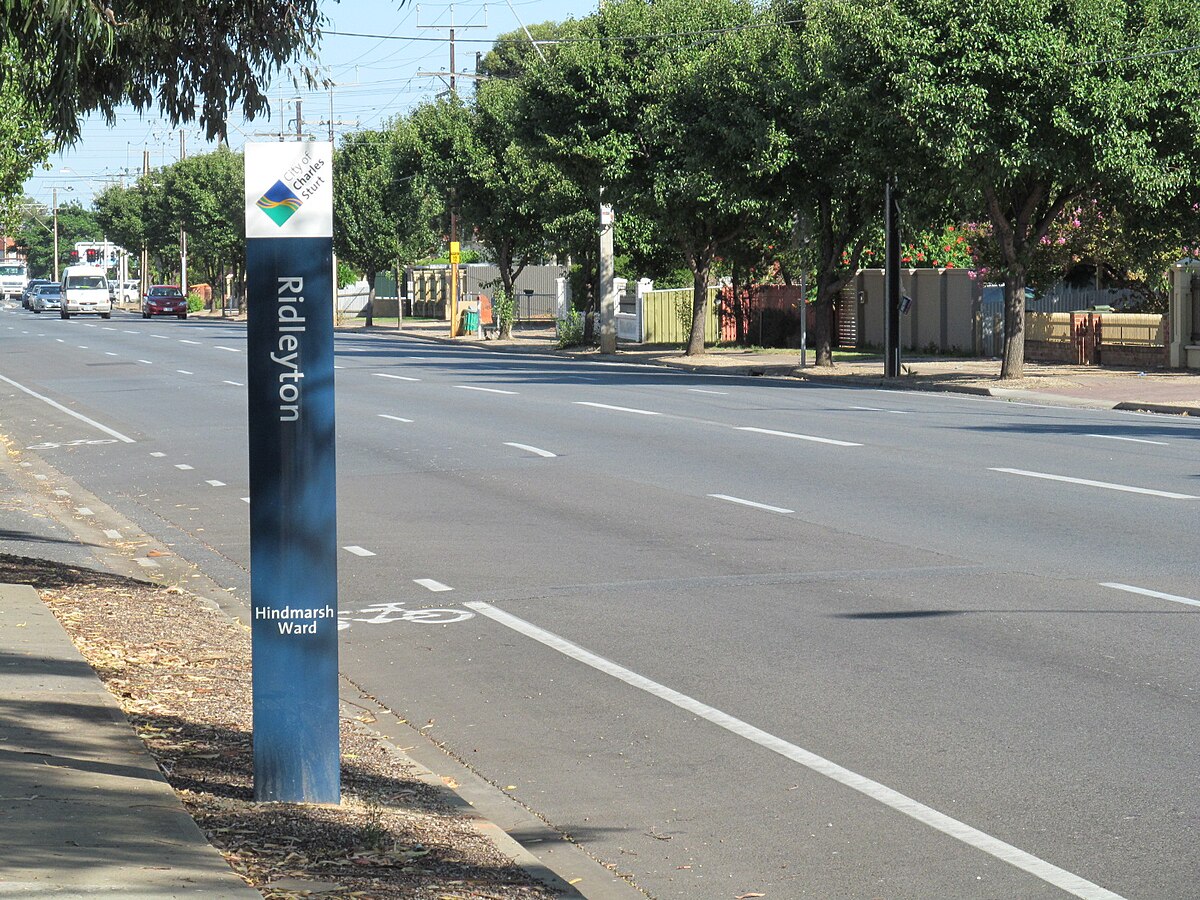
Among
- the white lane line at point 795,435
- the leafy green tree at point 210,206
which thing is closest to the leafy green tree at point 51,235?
the leafy green tree at point 210,206

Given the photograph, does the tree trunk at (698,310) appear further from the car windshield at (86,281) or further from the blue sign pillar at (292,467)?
the car windshield at (86,281)

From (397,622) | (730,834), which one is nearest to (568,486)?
(397,622)

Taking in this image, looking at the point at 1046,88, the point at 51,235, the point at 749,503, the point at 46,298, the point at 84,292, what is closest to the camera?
the point at 749,503

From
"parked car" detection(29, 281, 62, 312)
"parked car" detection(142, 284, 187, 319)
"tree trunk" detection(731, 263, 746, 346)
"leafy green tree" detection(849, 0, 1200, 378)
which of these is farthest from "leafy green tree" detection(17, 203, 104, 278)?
"leafy green tree" detection(849, 0, 1200, 378)

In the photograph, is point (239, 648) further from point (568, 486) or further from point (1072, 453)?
point (1072, 453)

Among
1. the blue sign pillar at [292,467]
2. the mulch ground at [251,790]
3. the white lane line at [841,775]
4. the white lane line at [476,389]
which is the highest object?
the blue sign pillar at [292,467]

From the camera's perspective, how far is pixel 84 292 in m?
80.7

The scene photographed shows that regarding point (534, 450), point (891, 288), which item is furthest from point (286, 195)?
point (891, 288)

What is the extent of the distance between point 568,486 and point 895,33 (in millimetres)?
15968

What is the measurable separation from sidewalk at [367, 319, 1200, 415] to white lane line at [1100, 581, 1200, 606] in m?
14.9

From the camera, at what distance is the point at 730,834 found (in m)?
5.85

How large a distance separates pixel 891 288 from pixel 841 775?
28833 mm

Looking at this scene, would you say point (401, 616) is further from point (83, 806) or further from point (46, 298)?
point (46, 298)

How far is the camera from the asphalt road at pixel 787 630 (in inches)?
229
